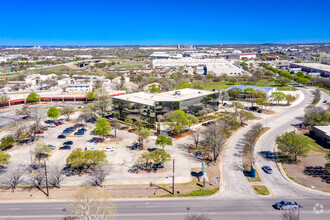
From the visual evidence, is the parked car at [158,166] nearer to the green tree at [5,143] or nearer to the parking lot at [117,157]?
the parking lot at [117,157]

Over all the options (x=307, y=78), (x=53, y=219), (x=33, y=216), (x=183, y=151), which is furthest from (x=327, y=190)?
(x=307, y=78)

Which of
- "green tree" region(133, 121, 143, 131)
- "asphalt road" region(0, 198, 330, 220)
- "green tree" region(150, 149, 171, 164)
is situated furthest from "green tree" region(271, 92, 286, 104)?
"green tree" region(150, 149, 171, 164)

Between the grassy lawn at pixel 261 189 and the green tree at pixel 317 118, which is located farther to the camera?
the green tree at pixel 317 118

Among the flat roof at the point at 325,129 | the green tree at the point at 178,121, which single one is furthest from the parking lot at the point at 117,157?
the flat roof at the point at 325,129

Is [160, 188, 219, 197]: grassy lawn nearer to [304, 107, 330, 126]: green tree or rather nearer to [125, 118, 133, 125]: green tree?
[125, 118, 133, 125]: green tree

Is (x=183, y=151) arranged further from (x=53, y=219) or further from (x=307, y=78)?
(x=307, y=78)
